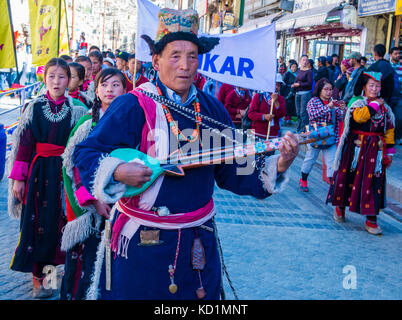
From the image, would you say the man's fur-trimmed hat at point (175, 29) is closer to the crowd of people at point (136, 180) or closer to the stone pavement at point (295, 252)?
the crowd of people at point (136, 180)

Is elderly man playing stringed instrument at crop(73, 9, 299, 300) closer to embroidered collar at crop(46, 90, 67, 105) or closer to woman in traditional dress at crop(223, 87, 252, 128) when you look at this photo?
embroidered collar at crop(46, 90, 67, 105)

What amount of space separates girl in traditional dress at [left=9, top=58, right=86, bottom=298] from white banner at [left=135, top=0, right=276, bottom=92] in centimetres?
273

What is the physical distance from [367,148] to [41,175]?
4.23m

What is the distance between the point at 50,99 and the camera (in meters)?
3.96

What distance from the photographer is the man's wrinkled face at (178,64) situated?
7.54ft

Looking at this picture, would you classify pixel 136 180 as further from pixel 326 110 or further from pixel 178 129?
pixel 326 110

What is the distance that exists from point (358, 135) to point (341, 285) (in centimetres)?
254

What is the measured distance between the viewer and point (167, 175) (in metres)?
2.17

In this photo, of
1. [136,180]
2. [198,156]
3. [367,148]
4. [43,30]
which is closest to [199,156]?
[198,156]

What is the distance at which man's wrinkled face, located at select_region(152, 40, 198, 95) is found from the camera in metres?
2.30

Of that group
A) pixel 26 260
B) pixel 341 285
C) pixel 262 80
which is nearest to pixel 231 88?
pixel 262 80

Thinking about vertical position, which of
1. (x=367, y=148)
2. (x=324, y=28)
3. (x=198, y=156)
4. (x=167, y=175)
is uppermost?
(x=324, y=28)

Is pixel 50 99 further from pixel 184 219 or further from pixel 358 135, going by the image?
pixel 358 135

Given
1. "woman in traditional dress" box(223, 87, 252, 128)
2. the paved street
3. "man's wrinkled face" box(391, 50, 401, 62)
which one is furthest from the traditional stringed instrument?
"man's wrinkled face" box(391, 50, 401, 62)
